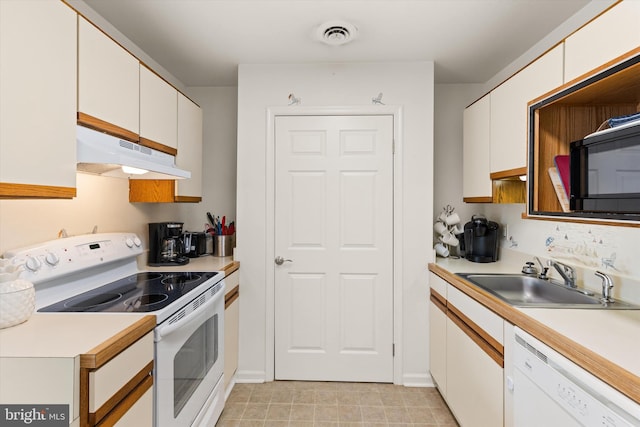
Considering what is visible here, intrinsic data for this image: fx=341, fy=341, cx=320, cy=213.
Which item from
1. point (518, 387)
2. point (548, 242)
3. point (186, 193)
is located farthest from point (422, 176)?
point (186, 193)

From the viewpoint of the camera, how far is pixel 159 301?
155 cm

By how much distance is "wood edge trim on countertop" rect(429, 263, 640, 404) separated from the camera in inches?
34.0

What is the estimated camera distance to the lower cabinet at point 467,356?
155 centimetres

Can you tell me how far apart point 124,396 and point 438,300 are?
6.37 ft

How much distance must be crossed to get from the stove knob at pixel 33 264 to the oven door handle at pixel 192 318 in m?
0.58

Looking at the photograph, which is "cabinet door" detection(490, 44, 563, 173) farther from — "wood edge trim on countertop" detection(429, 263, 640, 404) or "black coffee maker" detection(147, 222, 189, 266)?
"black coffee maker" detection(147, 222, 189, 266)

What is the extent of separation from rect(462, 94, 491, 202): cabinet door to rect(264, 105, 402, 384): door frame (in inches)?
19.6

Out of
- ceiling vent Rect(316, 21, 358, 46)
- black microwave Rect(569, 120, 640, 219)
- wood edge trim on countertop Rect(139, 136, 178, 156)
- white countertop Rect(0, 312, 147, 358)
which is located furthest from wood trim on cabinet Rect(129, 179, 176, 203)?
black microwave Rect(569, 120, 640, 219)

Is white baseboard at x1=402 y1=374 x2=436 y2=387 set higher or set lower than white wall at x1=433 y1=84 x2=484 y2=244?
lower

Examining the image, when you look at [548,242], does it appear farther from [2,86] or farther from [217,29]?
[2,86]

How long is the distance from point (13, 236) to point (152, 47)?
62.7 inches

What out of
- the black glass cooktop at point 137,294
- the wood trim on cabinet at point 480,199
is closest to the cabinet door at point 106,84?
the black glass cooktop at point 137,294

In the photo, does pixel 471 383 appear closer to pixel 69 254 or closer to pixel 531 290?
pixel 531 290

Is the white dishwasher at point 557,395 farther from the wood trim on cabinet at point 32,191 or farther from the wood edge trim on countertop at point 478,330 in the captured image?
the wood trim on cabinet at point 32,191
